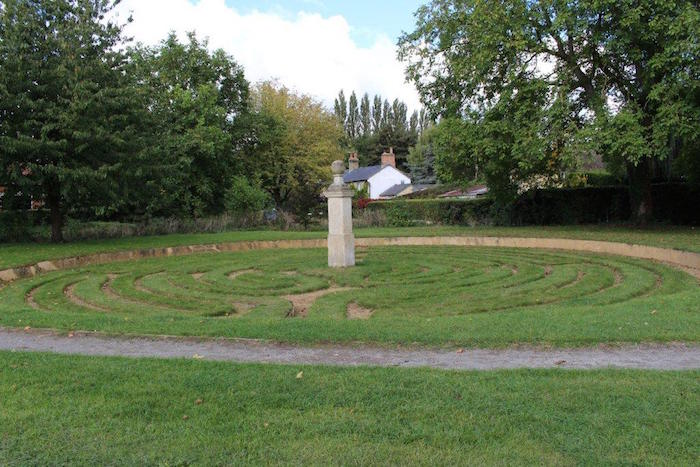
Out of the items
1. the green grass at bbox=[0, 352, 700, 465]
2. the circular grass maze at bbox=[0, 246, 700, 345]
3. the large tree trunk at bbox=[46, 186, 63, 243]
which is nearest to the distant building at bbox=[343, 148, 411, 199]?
the large tree trunk at bbox=[46, 186, 63, 243]

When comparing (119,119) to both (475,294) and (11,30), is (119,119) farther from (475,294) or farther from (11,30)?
(475,294)

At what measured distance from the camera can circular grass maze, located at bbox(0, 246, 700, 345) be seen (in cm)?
730

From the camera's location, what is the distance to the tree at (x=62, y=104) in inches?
707

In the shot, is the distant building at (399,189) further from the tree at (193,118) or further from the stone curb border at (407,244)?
the stone curb border at (407,244)

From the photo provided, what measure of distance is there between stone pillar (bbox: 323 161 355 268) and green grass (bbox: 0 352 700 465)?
31.3ft

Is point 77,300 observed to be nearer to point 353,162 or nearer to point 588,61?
point 588,61

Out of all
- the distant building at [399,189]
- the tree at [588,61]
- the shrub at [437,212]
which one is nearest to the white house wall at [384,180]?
the distant building at [399,189]

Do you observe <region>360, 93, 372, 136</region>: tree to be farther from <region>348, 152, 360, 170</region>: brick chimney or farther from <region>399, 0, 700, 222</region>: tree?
<region>399, 0, 700, 222</region>: tree

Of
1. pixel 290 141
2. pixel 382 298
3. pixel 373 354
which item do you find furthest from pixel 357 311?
pixel 290 141

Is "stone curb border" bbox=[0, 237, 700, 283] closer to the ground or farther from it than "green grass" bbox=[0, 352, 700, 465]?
farther from it

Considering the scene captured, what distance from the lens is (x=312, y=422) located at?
4.16 meters

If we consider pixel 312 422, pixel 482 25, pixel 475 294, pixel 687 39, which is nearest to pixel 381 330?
pixel 312 422

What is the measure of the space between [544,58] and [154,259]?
58.3ft

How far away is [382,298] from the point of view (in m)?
10.9
